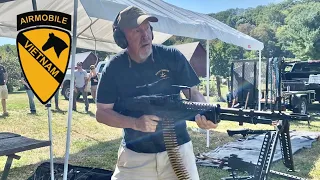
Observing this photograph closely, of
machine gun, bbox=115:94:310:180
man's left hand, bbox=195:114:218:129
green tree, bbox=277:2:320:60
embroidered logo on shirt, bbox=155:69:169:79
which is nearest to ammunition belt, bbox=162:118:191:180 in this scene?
machine gun, bbox=115:94:310:180

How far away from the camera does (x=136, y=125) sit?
2.06m

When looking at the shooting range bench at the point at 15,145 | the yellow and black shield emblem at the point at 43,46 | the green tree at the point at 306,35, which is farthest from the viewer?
the green tree at the point at 306,35

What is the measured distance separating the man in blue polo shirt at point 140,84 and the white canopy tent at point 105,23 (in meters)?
0.75

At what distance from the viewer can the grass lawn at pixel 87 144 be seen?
553 cm

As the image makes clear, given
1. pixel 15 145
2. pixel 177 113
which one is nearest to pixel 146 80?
pixel 177 113

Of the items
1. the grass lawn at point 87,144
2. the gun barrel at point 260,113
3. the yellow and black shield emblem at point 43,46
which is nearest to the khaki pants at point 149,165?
the gun barrel at point 260,113

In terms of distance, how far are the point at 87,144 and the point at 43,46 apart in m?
4.96

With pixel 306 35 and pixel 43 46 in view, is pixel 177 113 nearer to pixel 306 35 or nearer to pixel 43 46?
pixel 43 46

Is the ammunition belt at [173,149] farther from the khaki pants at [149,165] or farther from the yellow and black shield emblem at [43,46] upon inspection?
the yellow and black shield emblem at [43,46]

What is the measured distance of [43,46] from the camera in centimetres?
283

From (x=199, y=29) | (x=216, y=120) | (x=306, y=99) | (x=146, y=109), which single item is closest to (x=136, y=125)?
(x=146, y=109)

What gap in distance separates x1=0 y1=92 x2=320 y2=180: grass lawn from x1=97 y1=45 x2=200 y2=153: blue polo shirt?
3195 millimetres

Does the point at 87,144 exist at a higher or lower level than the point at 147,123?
lower

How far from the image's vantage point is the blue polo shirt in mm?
2152
